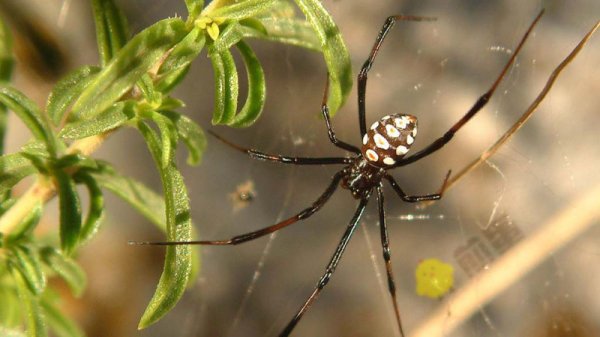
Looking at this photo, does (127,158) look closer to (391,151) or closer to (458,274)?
(391,151)

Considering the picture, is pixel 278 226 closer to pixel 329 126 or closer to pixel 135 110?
pixel 329 126

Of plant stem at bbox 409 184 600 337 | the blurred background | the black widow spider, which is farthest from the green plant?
plant stem at bbox 409 184 600 337

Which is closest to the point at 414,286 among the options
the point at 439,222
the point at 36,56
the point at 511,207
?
the point at 439,222

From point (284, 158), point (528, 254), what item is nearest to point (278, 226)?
point (284, 158)

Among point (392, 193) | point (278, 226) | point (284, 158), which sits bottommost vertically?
point (278, 226)

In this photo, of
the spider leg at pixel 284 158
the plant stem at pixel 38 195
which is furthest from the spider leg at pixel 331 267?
the plant stem at pixel 38 195

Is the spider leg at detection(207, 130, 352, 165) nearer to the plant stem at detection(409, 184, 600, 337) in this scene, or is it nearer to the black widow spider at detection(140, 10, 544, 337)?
the black widow spider at detection(140, 10, 544, 337)

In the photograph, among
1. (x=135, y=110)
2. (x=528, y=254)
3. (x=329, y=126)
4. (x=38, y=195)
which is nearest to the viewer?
(x=135, y=110)
